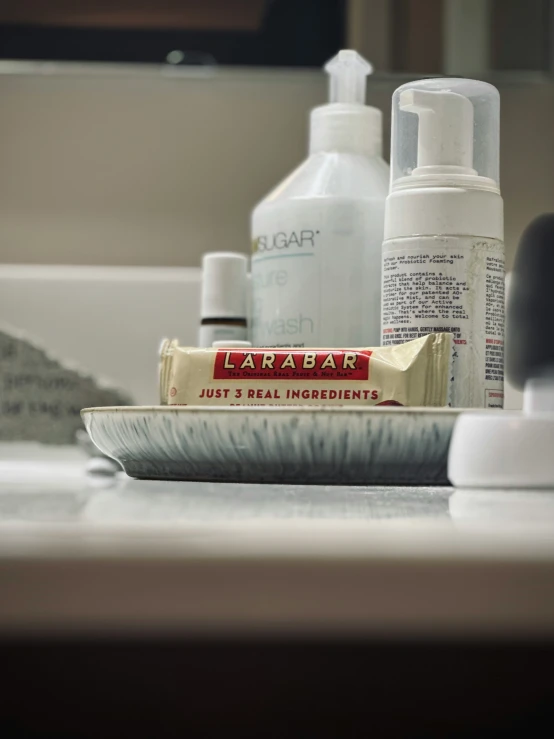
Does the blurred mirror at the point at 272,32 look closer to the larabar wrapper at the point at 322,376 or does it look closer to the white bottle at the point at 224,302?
the white bottle at the point at 224,302

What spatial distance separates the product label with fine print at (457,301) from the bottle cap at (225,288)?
0.12 m

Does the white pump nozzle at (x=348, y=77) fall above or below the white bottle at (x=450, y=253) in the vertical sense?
above

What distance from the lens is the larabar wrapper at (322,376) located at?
1.20 feet

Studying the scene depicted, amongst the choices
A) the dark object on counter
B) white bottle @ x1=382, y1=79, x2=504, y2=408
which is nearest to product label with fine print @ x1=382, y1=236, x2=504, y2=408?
white bottle @ x1=382, y1=79, x2=504, y2=408

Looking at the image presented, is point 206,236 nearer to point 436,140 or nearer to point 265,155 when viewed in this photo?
point 265,155

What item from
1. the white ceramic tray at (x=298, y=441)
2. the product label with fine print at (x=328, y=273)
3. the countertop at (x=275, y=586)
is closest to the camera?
the countertop at (x=275, y=586)

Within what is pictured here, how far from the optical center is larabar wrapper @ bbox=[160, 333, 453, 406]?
14.4 inches

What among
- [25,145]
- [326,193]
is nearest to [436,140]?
[326,193]

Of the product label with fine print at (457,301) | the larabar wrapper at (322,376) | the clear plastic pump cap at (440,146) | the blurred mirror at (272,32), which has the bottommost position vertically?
the larabar wrapper at (322,376)

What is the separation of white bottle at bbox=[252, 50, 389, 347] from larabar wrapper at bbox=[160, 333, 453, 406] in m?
0.07

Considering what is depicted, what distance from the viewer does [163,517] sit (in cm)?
21

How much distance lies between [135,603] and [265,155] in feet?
1.82

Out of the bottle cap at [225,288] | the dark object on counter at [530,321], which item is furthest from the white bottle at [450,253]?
the dark object on counter at [530,321]

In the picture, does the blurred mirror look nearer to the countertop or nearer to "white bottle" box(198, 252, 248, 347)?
"white bottle" box(198, 252, 248, 347)
